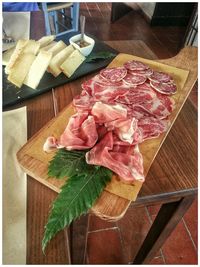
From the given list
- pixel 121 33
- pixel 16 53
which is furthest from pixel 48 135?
pixel 121 33

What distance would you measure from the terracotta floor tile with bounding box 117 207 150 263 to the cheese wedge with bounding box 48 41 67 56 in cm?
90

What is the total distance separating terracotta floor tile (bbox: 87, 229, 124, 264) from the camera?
122cm

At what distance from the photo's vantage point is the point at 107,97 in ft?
2.72

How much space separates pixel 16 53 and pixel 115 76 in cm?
41

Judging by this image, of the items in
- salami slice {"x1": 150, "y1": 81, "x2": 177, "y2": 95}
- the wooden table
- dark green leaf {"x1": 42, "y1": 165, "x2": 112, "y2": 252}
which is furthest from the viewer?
salami slice {"x1": 150, "y1": 81, "x2": 177, "y2": 95}

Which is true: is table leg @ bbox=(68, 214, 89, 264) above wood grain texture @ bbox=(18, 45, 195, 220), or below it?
below

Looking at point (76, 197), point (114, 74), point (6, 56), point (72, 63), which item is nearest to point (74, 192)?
point (76, 197)

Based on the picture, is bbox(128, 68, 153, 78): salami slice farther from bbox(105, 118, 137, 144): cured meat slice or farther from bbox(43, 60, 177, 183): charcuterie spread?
bbox(105, 118, 137, 144): cured meat slice

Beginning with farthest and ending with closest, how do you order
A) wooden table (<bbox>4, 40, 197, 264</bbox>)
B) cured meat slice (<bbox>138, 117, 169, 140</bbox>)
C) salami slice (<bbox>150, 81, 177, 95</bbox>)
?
salami slice (<bbox>150, 81, 177, 95</bbox>) < cured meat slice (<bbox>138, 117, 169, 140</bbox>) < wooden table (<bbox>4, 40, 197, 264</bbox>)

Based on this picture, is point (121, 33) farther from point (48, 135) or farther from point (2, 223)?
point (2, 223)

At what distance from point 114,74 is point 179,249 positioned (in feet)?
3.24

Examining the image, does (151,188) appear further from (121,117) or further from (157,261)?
(157,261)

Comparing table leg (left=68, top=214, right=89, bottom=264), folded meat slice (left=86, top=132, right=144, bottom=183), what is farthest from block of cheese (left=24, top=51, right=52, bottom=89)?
table leg (left=68, top=214, right=89, bottom=264)

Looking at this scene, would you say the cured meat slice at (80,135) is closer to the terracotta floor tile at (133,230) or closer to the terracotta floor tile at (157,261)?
the terracotta floor tile at (133,230)
